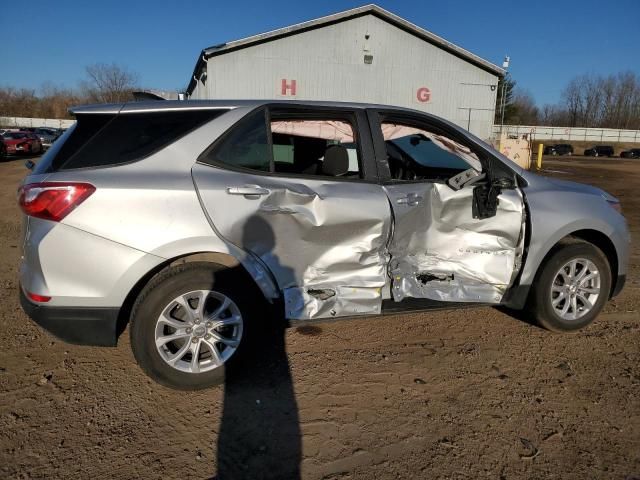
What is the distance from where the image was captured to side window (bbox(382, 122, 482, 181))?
150 inches

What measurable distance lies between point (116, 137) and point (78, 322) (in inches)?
45.1

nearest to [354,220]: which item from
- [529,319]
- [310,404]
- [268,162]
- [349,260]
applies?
[349,260]

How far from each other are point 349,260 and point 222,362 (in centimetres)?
110

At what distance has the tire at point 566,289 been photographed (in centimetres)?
365

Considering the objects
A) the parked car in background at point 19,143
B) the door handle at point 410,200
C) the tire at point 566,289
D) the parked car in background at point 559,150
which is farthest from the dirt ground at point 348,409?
the parked car in background at point 559,150

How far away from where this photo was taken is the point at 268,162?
10.0ft

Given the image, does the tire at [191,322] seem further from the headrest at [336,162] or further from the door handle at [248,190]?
the headrest at [336,162]

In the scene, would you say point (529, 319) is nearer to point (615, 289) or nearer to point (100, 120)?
point (615, 289)

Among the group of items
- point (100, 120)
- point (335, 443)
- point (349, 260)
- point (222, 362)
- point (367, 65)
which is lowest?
point (335, 443)

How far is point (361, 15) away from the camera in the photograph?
1847 cm

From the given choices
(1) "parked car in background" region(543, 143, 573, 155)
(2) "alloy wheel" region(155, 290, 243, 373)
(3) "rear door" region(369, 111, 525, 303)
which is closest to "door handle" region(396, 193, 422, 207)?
(3) "rear door" region(369, 111, 525, 303)

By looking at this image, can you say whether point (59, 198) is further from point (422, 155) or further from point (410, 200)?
point (422, 155)

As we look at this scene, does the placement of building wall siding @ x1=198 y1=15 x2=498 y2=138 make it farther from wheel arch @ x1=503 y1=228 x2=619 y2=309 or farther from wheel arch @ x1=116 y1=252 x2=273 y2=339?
wheel arch @ x1=116 y1=252 x2=273 y2=339

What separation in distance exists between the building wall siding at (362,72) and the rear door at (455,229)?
15.2m
